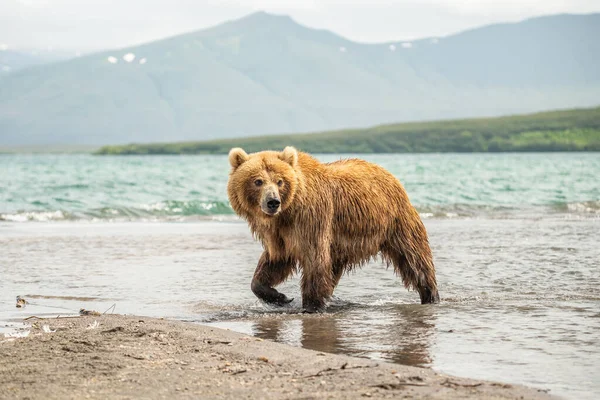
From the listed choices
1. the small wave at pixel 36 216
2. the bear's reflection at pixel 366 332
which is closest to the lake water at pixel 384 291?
the bear's reflection at pixel 366 332

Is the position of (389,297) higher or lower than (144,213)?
higher

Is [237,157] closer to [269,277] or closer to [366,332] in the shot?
[269,277]

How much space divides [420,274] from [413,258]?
0.17 meters

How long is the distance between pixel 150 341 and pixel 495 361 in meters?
2.25

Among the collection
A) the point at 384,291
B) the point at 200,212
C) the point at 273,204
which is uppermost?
the point at 273,204

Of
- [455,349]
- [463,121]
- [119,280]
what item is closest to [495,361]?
[455,349]

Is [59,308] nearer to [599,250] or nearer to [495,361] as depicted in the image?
[495,361]

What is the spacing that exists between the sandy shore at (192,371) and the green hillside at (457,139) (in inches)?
4389

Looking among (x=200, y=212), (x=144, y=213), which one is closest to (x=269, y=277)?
(x=144, y=213)

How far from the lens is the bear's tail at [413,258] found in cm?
861

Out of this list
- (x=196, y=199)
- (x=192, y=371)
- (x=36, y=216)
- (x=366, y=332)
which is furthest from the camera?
(x=196, y=199)

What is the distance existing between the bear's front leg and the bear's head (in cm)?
59

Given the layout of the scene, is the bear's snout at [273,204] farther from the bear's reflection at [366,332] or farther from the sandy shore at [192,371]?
the sandy shore at [192,371]

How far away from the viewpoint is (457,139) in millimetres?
128750
